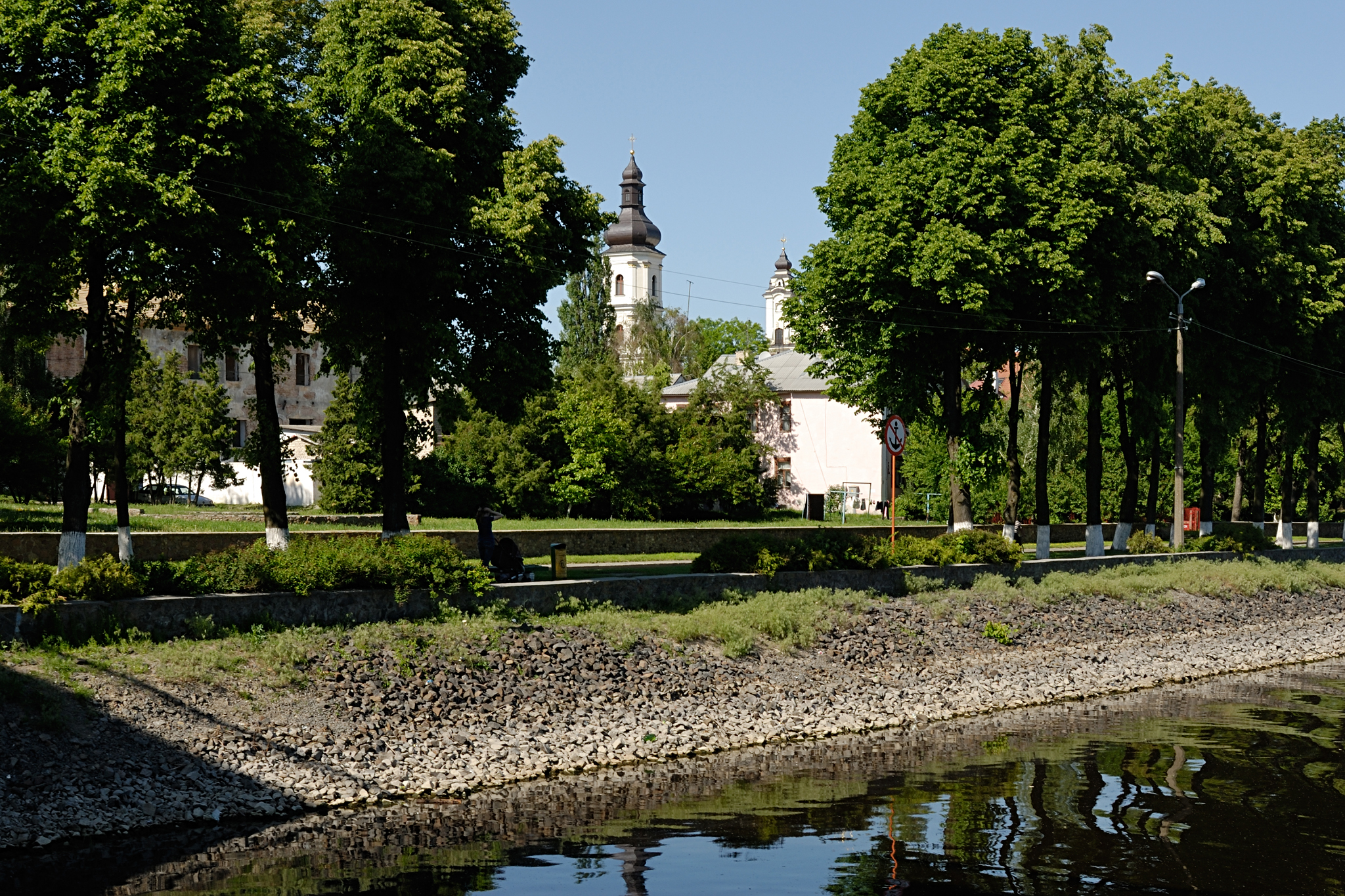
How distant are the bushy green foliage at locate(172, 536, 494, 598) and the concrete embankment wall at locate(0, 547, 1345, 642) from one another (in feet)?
0.73

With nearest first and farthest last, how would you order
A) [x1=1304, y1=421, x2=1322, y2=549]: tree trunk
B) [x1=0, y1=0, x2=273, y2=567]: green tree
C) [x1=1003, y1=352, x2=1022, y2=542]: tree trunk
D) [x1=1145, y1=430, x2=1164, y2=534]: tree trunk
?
[x1=0, y1=0, x2=273, y2=567]: green tree, [x1=1003, y1=352, x2=1022, y2=542]: tree trunk, [x1=1145, y1=430, x2=1164, y2=534]: tree trunk, [x1=1304, y1=421, x2=1322, y2=549]: tree trunk

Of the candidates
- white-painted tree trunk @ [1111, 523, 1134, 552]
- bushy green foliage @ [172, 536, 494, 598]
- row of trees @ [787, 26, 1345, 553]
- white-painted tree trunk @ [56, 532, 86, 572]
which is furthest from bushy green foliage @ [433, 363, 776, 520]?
white-painted tree trunk @ [56, 532, 86, 572]

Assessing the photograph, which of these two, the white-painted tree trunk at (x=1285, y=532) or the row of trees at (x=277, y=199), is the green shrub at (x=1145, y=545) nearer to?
the white-painted tree trunk at (x=1285, y=532)

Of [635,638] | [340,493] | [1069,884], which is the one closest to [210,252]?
[635,638]

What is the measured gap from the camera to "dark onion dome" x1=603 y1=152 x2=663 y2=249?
12388 cm

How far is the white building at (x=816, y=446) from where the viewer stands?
7056cm

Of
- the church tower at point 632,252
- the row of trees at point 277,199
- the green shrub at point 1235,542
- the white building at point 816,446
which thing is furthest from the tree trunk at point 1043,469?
the church tower at point 632,252

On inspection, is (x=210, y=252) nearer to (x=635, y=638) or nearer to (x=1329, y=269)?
(x=635, y=638)

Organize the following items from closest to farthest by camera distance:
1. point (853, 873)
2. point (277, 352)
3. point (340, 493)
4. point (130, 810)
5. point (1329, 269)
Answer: point (853, 873) → point (130, 810) → point (277, 352) → point (1329, 269) → point (340, 493)

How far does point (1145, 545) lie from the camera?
133 feet

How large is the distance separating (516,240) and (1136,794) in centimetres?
1632

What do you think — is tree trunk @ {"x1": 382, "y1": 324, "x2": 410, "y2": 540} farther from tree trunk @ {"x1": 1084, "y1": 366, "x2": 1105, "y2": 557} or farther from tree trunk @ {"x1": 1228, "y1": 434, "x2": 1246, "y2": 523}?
tree trunk @ {"x1": 1228, "y1": 434, "x2": 1246, "y2": 523}

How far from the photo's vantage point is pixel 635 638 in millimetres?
22672

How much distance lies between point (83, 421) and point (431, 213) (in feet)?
29.0
